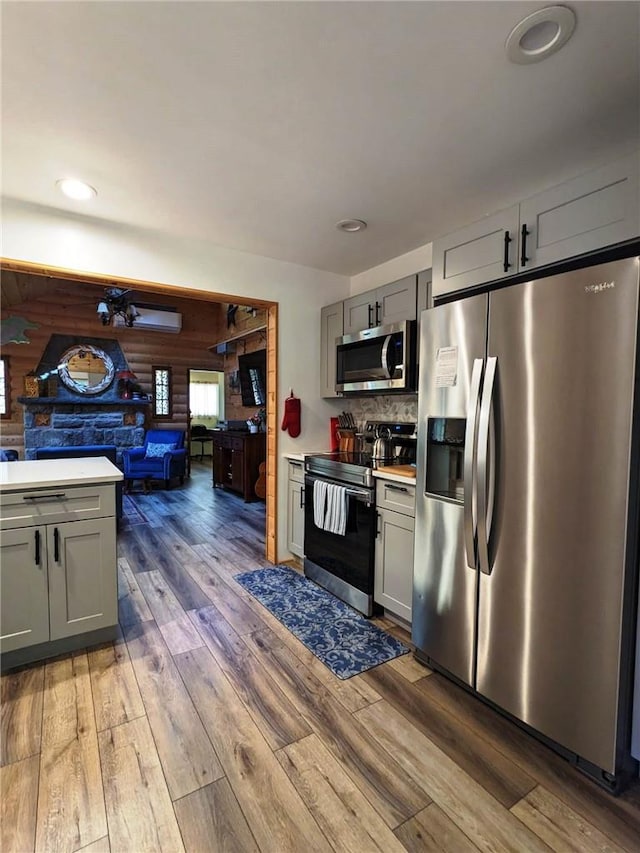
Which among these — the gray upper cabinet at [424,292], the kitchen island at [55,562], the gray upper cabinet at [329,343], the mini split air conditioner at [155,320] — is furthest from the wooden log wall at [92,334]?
the gray upper cabinet at [424,292]

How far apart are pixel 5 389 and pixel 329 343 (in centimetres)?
598

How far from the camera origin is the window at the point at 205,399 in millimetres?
10844

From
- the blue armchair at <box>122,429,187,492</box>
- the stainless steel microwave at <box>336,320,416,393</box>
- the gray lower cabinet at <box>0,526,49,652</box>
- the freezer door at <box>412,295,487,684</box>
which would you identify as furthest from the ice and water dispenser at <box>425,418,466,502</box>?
the blue armchair at <box>122,429,187,492</box>

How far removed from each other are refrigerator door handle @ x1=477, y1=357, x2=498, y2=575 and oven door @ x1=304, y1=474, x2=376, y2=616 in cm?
91

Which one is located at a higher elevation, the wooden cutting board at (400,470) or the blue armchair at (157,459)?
the wooden cutting board at (400,470)

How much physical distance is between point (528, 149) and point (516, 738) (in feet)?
8.64

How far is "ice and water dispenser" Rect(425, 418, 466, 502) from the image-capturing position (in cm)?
208

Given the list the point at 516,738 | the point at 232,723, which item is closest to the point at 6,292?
the point at 232,723

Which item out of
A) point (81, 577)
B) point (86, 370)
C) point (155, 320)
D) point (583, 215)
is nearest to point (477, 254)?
point (583, 215)

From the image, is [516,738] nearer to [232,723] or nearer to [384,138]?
[232,723]

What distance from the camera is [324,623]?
102 inches

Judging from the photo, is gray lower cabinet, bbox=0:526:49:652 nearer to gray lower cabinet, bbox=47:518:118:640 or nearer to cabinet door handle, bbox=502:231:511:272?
gray lower cabinet, bbox=47:518:118:640

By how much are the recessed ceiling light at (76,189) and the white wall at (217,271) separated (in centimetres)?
29

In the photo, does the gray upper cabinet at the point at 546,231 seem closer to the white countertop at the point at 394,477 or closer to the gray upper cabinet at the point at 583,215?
the gray upper cabinet at the point at 583,215
